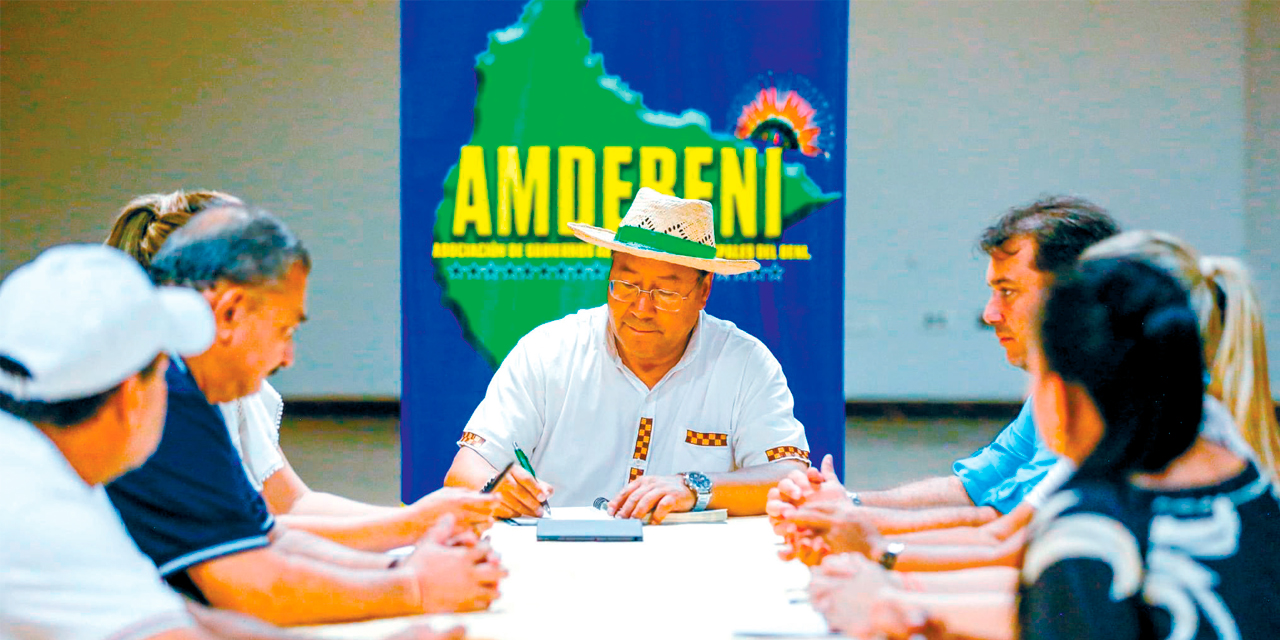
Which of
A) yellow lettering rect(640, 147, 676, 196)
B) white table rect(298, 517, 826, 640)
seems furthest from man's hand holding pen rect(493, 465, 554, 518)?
yellow lettering rect(640, 147, 676, 196)

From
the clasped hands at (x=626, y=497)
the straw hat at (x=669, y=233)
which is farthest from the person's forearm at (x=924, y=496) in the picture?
the straw hat at (x=669, y=233)

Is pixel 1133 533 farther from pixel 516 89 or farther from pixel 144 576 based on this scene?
pixel 516 89

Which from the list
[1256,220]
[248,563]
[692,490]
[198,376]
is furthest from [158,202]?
[1256,220]

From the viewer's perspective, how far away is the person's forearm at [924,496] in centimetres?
246

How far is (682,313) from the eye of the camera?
275 centimetres

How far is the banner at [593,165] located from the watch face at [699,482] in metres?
1.03

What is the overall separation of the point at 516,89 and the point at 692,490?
164 cm

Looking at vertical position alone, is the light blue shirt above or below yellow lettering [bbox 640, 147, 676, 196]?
below

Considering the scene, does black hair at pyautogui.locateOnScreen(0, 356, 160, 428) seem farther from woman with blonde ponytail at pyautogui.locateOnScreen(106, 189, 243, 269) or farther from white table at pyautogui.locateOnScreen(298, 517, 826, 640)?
woman with blonde ponytail at pyautogui.locateOnScreen(106, 189, 243, 269)

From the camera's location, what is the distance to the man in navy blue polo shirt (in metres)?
1.37

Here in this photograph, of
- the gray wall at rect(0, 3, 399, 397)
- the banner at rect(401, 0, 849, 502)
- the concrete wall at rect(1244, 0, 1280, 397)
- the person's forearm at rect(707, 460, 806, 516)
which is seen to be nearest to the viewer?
the person's forearm at rect(707, 460, 806, 516)

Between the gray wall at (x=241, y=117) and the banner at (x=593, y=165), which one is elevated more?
the gray wall at (x=241, y=117)

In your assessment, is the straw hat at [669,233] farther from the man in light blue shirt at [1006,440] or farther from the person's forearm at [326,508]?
the person's forearm at [326,508]

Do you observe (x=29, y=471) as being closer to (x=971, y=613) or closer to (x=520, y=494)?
(x=971, y=613)
